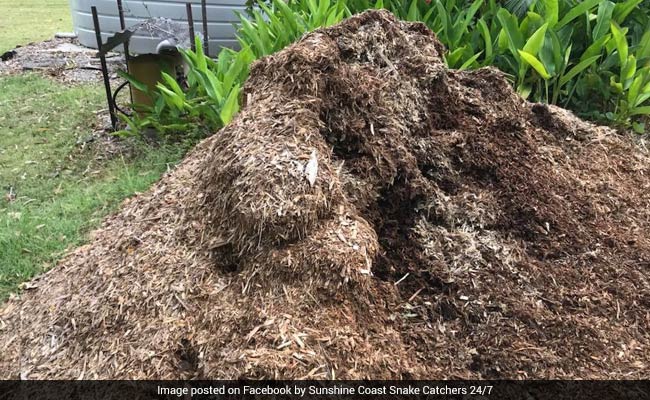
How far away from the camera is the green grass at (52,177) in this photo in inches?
118

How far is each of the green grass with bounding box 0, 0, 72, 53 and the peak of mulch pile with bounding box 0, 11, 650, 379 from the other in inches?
278

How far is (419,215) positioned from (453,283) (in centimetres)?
35

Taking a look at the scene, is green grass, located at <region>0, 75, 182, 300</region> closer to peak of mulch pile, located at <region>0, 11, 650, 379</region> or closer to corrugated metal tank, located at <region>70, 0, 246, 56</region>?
peak of mulch pile, located at <region>0, 11, 650, 379</region>

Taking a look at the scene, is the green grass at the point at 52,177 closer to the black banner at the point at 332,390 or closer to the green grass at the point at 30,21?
the black banner at the point at 332,390

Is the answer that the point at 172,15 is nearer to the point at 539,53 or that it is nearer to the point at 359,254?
the point at 539,53

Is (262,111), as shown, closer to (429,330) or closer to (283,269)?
(283,269)

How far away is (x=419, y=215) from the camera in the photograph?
2332mm

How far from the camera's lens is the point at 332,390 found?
5.62 feet

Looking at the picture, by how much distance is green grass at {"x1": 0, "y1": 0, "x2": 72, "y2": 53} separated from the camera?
8664mm

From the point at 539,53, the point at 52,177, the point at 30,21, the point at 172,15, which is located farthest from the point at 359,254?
the point at 30,21

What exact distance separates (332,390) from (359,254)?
0.51 metres

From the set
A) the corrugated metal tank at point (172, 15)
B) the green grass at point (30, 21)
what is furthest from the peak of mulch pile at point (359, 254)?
the green grass at point (30, 21)

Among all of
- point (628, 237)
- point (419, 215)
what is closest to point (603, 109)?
point (628, 237)

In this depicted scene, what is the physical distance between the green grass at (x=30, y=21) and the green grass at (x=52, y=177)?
3415mm
